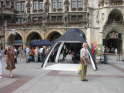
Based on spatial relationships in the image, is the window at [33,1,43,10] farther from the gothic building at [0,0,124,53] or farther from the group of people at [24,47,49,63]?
the group of people at [24,47,49,63]

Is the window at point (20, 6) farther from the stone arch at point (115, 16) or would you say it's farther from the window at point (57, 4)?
the stone arch at point (115, 16)

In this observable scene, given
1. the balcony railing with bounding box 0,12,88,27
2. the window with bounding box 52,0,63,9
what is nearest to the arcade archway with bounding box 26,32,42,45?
the balcony railing with bounding box 0,12,88,27

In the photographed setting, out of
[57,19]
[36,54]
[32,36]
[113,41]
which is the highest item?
[57,19]

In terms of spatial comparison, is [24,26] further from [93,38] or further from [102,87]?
[102,87]

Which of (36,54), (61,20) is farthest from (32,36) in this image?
(36,54)

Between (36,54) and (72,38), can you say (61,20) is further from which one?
(72,38)

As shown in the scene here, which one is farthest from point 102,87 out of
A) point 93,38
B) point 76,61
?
point 93,38

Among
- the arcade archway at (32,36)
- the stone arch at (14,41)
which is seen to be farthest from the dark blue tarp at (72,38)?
the stone arch at (14,41)

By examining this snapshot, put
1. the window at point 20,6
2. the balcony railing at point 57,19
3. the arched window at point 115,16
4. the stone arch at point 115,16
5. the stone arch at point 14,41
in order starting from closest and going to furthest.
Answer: the stone arch at point 115,16 < the arched window at point 115,16 < the balcony railing at point 57,19 < the stone arch at point 14,41 < the window at point 20,6

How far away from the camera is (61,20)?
5181 centimetres

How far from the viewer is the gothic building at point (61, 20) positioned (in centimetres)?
4717

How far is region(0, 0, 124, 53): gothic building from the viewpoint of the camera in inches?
1857

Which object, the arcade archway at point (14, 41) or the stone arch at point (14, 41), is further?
the arcade archway at point (14, 41)

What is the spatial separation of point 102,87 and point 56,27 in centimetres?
3824
